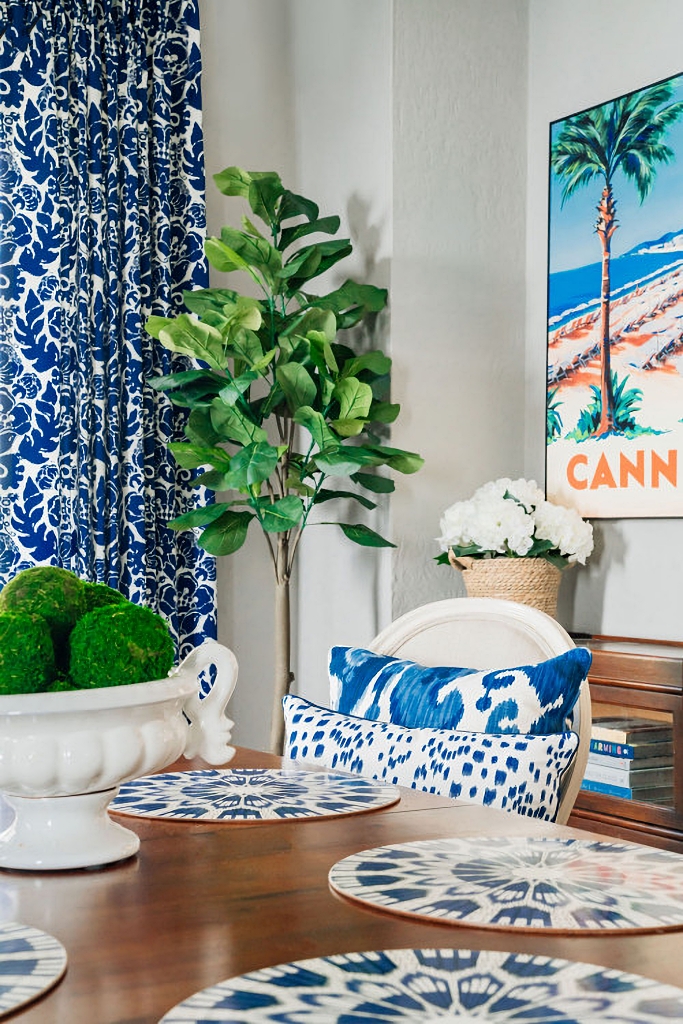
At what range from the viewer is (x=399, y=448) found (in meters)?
3.41

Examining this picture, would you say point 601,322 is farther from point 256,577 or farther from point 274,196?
point 256,577

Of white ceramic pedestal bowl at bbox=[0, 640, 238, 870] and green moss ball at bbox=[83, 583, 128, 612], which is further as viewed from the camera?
green moss ball at bbox=[83, 583, 128, 612]

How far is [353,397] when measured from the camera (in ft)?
10.1

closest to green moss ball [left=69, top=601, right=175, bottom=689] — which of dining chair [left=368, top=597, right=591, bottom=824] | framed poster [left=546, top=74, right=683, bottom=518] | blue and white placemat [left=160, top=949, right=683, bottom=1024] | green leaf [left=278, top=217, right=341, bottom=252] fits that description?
blue and white placemat [left=160, top=949, right=683, bottom=1024]

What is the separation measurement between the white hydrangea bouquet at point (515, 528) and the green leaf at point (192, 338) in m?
0.75

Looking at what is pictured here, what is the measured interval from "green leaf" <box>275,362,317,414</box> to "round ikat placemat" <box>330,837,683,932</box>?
215cm

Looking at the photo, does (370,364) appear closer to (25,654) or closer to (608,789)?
(608,789)

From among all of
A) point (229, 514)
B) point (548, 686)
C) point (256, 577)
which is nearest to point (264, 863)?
point (548, 686)

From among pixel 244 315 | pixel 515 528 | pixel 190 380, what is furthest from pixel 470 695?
pixel 190 380

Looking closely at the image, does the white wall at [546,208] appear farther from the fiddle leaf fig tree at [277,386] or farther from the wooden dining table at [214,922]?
the wooden dining table at [214,922]

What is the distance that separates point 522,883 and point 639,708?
186 cm

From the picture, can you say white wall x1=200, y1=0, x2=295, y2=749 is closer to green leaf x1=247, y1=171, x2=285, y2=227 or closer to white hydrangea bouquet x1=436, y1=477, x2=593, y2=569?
green leaf x1=247, y1=171, x2=285, y2=227

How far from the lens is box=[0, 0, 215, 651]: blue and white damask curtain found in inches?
131

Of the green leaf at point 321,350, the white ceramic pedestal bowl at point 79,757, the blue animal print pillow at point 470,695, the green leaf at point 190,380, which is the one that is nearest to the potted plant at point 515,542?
the green leaf at point 321,350
